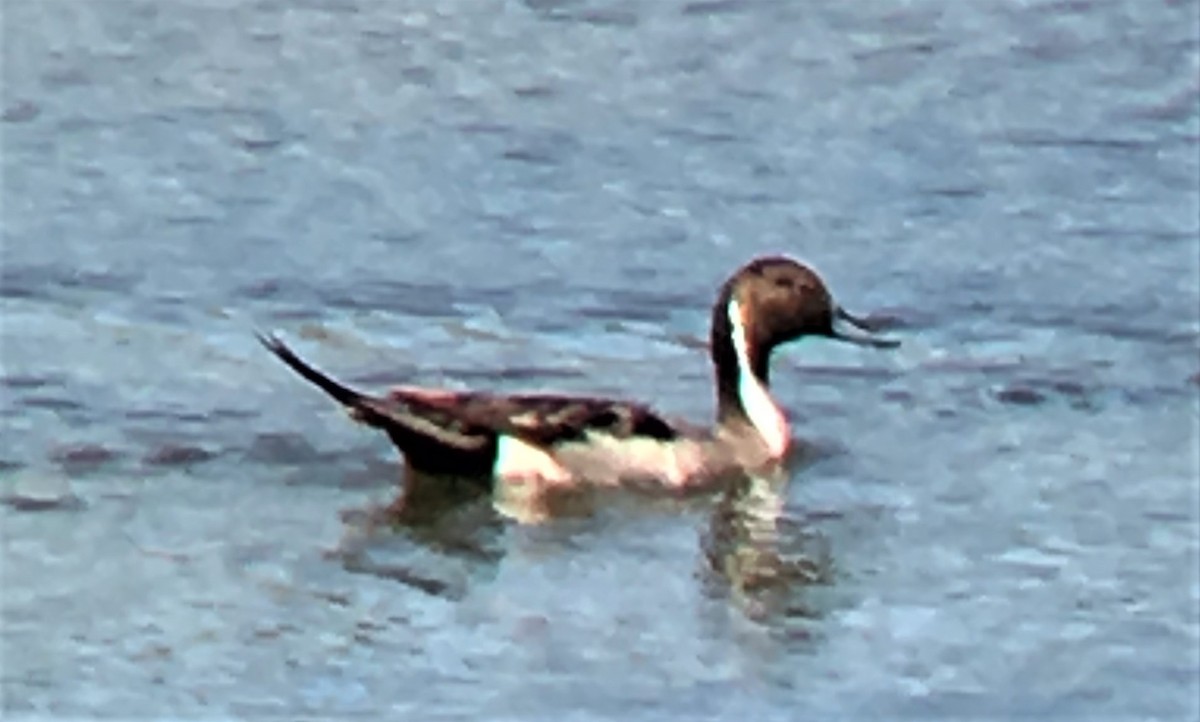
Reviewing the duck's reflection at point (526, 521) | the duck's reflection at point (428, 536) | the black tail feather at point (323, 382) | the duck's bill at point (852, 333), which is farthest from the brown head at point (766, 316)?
the black tail feather at point (323, 382)

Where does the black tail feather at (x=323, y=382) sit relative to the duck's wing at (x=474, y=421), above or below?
above

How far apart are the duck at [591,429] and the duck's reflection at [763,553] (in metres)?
0.16

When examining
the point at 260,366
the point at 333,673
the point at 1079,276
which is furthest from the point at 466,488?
the point at 1079,276

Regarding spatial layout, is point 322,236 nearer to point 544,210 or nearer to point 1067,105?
point 544,210

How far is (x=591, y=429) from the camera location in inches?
440

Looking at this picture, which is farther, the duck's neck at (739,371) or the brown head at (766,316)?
the brown head at (766,316)

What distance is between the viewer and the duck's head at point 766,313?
11789 mm

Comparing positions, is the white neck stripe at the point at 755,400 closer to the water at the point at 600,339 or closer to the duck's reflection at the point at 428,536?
the water at the point at 600,339

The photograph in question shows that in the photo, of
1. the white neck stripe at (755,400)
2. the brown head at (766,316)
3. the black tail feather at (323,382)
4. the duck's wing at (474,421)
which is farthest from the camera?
the brown head at (766,316)

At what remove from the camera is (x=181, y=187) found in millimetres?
A: 13453

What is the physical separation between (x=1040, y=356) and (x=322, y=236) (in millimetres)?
2506

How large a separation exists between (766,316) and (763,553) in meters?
1.44

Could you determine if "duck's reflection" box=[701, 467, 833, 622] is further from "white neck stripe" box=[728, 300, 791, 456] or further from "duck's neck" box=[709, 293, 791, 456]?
"duck's neck" box=[709, 293, 791, 456]

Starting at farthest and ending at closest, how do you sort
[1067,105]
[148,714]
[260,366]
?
[1067,105], [260,366], [148,714]
